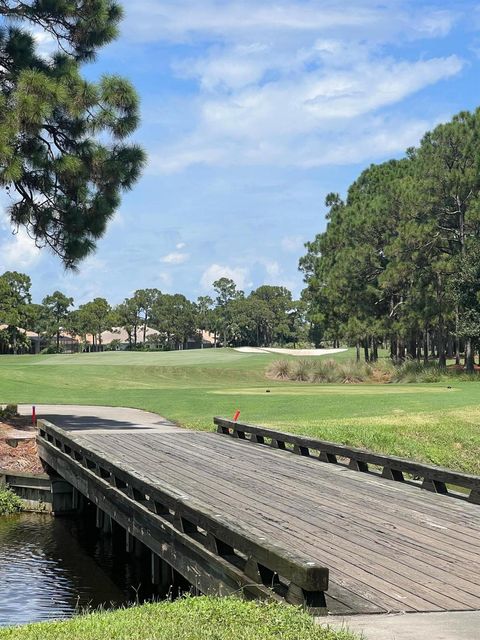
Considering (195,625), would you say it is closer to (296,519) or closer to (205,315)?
(296,519)

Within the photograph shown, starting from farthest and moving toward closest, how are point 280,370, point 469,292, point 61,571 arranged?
point 280,370, point 469,292, point 61,571

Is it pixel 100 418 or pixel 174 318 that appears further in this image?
pixel 174 318

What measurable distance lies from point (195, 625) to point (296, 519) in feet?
12.4

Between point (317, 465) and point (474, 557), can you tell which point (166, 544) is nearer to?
point (474, 557)

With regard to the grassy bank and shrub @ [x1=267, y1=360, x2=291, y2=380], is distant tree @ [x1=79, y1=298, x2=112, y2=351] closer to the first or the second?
shrub @ [x1=267, y1=360, x2=291, y2=380]

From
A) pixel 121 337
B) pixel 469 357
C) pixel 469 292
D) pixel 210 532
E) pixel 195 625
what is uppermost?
pixel 469 292

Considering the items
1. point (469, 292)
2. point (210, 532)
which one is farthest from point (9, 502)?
point (469, 292)

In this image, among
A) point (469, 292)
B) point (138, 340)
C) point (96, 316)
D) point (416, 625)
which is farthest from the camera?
point (138, 340)

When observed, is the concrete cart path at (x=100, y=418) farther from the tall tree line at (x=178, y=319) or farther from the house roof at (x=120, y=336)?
the house roof at (x=120, y=336)

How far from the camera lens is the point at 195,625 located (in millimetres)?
6105

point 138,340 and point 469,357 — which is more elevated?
point 138,340

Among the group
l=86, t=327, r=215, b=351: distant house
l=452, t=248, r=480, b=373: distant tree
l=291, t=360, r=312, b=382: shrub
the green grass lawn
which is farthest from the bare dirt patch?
l=86, t=327, r=215, b=351: distant house

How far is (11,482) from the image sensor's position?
18.3 m

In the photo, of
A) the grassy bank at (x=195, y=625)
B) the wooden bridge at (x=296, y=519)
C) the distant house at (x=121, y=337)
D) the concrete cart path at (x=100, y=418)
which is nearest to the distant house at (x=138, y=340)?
the distant house at (x=121, y=337)
